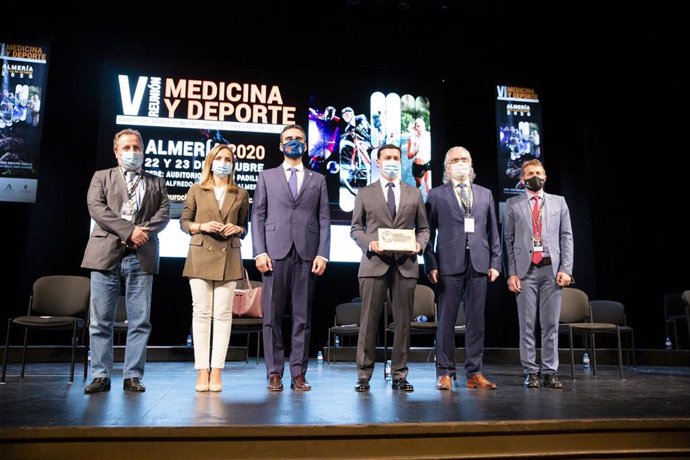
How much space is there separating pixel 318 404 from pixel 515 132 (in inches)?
265

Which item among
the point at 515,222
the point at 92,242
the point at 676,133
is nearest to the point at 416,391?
the point at 515,222

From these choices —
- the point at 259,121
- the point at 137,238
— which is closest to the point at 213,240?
the point at 137,238

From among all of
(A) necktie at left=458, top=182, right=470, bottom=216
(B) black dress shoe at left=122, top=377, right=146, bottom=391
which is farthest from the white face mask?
(B) black dress shoe at left=122, top=377, right=146, bottom=391

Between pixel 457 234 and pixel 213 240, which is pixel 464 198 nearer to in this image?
pixel 457 234

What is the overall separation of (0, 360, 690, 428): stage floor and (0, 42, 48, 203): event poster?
3.92 meters

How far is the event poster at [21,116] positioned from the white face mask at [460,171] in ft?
18.4

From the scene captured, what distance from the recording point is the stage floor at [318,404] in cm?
230

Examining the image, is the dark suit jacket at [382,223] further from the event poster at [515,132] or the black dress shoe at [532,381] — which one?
the event poster at [515,132]

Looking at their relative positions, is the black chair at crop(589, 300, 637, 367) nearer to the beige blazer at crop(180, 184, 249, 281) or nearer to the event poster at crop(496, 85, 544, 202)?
the event poster at crop(496, 85, 544, 202)

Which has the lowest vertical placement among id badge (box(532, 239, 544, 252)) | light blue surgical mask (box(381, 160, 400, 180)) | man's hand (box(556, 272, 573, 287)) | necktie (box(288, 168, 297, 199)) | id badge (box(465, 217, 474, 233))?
man's hand (box(556, 272, 573, 287))

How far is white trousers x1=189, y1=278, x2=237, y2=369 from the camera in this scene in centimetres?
331

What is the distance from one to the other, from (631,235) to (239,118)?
5.59 meters

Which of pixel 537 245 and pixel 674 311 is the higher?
pixel 537 245

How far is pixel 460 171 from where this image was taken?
3.92 meters
